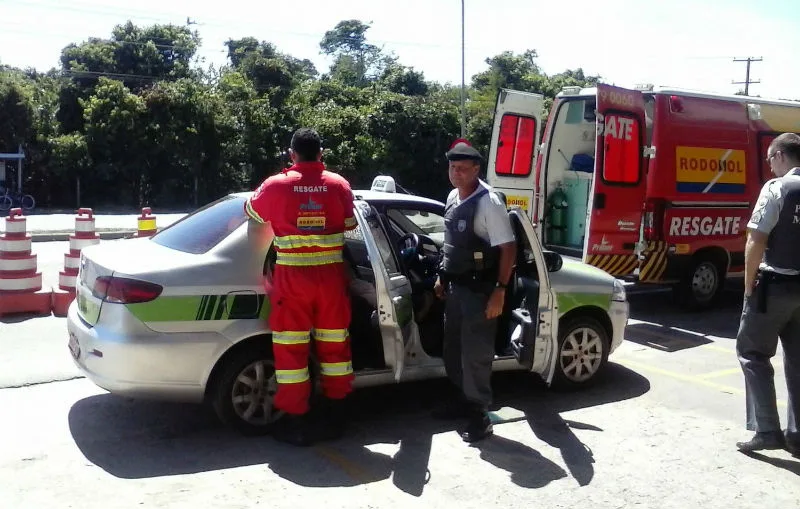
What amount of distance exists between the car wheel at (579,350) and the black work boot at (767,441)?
1402 mm

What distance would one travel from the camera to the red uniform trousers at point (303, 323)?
460cm

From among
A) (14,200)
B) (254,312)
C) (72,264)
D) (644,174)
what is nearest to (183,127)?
(14,200)

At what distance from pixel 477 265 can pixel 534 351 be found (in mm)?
918

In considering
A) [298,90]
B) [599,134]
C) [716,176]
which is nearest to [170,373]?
[599,134]

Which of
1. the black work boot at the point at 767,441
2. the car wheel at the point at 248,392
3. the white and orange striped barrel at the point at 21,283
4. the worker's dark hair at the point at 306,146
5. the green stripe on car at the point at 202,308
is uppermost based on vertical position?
the worker's dark hair at the point at 306,146

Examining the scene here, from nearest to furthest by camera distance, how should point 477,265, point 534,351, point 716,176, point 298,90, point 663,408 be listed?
1. point 477,265
2. point 534,351
3. point 663,408
4. point 716,176
5. point 298,90

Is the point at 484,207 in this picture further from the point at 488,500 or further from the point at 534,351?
the point at 488,500

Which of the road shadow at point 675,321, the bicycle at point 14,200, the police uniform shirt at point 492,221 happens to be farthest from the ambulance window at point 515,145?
the bicycle at point 14,200

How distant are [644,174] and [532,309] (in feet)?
13.3

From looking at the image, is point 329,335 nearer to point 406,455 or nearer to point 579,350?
point 406,455

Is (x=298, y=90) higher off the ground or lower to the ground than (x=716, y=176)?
higher

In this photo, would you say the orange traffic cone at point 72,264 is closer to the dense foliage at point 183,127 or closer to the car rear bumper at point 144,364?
the car rear bumper at point 144,364

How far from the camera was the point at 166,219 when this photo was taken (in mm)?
22078

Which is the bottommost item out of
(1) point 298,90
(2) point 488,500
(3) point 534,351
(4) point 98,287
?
(2) point 488,500
